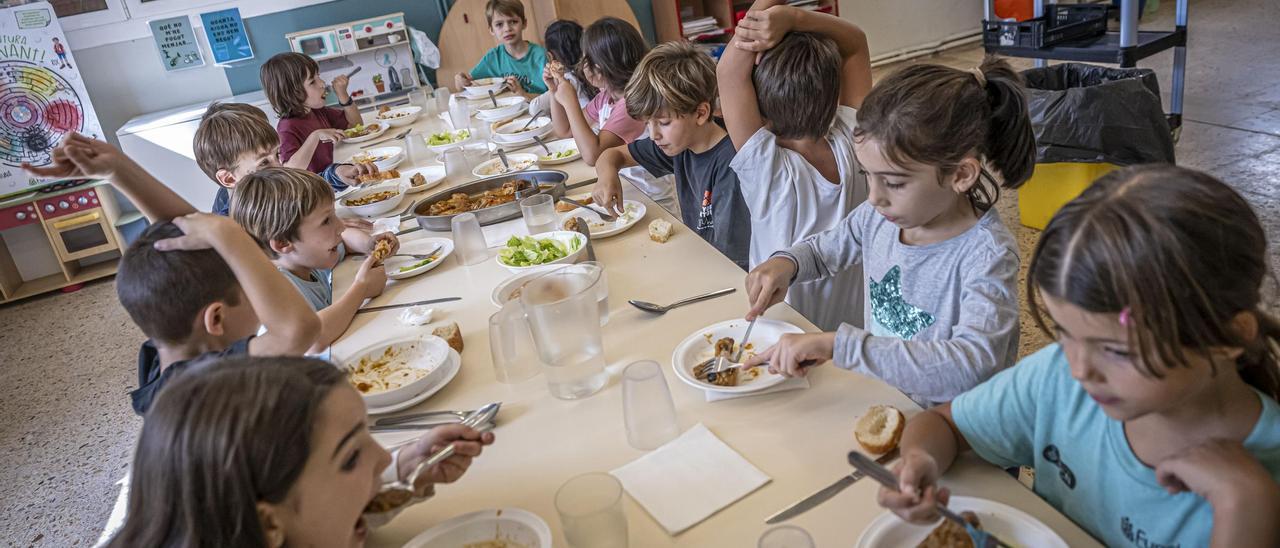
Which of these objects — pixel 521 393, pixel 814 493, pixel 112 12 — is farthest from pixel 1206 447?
pixel 112 12

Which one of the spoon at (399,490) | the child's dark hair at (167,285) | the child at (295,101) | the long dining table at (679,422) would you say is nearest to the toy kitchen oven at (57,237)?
the child at (295,101)

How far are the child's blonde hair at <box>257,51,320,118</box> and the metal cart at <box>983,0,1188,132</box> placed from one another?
3497 millimetres

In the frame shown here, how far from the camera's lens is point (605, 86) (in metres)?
3.22

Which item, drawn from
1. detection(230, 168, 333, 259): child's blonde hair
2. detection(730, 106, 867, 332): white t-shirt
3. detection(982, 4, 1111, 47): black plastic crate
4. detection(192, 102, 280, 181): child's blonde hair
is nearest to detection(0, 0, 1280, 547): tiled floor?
detection(982, 4, 1111, 47): black plastic crate

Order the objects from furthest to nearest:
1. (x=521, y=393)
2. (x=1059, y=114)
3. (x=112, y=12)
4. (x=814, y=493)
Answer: (x=112, y=12), (x=1059, y=114), (x=521, y=393), (x=814, y=493)

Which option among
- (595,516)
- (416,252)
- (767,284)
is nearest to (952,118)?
(767,284)

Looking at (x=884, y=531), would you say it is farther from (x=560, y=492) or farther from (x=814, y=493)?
(x=560, y=492)

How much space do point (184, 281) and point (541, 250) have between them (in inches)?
32.9

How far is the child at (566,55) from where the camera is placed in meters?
3.64

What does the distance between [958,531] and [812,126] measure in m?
1.19

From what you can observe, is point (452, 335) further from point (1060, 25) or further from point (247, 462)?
point (1060, 25)

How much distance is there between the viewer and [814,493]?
1.07 m

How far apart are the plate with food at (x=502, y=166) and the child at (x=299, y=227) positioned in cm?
83

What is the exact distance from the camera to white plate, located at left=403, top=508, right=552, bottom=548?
1062mm
